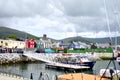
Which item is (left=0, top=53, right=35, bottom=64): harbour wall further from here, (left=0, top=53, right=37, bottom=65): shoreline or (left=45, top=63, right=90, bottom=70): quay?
(left=45, top=63, right=90, bottom=70): quay

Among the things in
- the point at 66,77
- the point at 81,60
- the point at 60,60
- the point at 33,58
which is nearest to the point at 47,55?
the point at 33,58

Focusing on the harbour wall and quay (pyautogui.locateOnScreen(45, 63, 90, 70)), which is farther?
the harbour wall

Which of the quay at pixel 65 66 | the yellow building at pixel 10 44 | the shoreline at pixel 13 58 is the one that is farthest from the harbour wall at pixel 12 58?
the yellow building at pixel 10 44

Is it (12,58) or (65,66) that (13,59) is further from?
(65,66)

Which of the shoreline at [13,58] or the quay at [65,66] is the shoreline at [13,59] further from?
the quay at [65,66]

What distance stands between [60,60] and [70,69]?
42.4ft

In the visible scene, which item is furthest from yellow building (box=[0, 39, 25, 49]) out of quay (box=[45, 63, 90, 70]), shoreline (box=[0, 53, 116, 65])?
quay (box=[45, 63, 90, 70])

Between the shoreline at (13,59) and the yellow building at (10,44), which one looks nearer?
the shoreline at (13,59)

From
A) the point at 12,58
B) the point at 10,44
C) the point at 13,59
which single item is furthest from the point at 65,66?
the point at 10,44

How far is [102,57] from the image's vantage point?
144 metres

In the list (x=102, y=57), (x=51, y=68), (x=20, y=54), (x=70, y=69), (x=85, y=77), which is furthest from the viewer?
(x=102, y=57)

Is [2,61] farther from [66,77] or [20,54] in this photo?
[66,77]

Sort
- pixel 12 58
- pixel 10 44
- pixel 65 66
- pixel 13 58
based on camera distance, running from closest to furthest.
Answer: pixel 65 66 < pixel 12 58 < pixel 13 58 < pixel 10 44

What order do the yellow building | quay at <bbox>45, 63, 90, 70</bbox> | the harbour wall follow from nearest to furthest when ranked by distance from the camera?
quay at <bbox>45, 63, 90, 70</bbox> < the harbour wall < the yellow building
